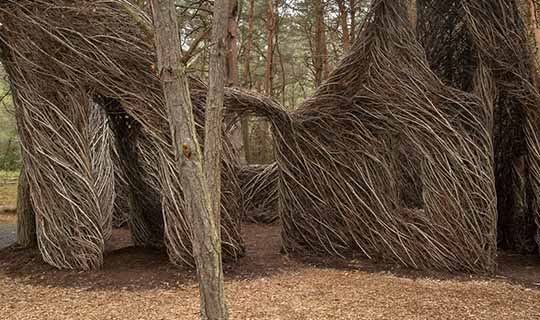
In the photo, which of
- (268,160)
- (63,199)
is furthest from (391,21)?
(268,160)

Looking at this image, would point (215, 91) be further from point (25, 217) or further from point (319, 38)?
point (319, 38)

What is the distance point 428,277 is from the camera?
4.50 metres

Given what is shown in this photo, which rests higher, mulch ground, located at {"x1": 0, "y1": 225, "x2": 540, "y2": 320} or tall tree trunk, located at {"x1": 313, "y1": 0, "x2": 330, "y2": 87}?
tall tree trunk, located at {"x1": 313, "y1": 0, "x2": 330, "y2": 87}

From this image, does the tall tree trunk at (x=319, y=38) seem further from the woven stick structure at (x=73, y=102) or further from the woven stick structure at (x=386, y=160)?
the woven stick structure at (x=73, y=102)

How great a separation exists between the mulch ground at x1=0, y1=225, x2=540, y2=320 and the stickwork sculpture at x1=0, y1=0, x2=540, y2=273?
25 cm

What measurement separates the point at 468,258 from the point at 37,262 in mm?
4408

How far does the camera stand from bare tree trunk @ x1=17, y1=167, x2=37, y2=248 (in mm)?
5547

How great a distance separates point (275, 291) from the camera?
4145mm

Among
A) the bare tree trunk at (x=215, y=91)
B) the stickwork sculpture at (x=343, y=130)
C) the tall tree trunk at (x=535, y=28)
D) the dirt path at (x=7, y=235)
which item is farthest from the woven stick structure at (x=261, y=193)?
the bare tree trunk at (x=215, y=91)

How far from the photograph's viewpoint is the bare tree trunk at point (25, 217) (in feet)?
18.2

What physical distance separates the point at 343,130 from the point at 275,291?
6.58ft

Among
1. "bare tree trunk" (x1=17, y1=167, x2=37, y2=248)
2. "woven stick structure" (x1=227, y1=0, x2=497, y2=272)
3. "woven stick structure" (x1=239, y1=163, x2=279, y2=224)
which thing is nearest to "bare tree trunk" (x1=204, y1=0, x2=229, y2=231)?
"woven stick structure" (x1=227, y1=0, x2=497, y2=272)

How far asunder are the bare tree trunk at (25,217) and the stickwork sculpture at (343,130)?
33.8 inches

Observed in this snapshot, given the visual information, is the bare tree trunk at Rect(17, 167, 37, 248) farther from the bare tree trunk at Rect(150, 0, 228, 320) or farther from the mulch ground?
the bare tree trunk at Rect(150, 0, 228, 320)
